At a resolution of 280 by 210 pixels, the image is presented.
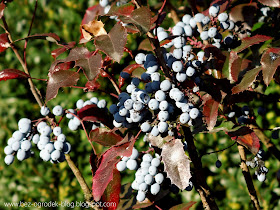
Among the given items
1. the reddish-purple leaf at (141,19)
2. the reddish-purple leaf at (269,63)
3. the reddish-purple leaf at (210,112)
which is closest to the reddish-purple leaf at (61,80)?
the reddish-purple leaf at (141,19)

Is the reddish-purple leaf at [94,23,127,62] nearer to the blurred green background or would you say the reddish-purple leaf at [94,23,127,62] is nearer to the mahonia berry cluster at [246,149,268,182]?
the mahonia berry cluster at [246,149,268,182]

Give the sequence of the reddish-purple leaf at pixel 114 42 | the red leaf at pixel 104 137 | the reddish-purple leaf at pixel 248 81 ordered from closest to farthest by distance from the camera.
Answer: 1. the reddish-purple leaf at pixel 114 42
2. the reddish-purple leaf at pixel 248 81
3. the red leaf at pixel 104 137

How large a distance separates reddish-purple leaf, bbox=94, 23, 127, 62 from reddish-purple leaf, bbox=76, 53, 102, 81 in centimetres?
4

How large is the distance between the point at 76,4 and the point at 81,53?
5.60 ft

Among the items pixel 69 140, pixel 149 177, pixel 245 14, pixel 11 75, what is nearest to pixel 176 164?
pixel 149 177

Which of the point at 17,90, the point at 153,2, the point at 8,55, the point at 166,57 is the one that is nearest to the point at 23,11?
the point at 8,55

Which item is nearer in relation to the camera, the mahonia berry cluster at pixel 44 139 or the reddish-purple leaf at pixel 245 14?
the mahonia berry cluster at pixel 44 139

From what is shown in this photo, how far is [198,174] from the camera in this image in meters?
0.87

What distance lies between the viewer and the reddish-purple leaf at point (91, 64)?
2.23 feet

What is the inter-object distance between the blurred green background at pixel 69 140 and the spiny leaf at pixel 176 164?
0.84m

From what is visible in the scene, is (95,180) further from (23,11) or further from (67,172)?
(23,11)

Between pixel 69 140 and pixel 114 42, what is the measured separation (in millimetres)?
1480

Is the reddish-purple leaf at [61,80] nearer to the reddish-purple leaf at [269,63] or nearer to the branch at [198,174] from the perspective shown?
the branch at [198,174]

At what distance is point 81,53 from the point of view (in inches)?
30.0
